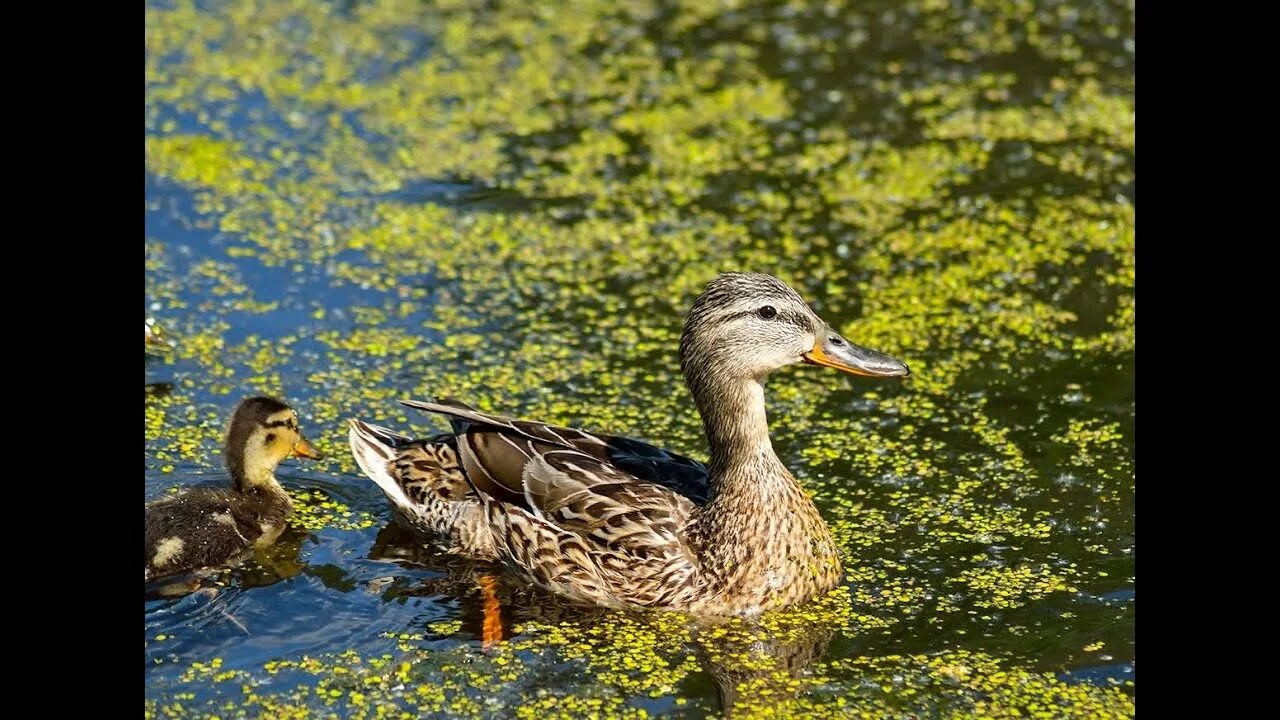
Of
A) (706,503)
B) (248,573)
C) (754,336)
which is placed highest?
(754,336)

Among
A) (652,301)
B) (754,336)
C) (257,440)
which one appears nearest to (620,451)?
(754,336)

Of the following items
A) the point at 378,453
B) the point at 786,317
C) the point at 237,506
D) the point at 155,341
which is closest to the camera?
the point at 786,317

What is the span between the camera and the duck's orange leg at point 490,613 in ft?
20.6

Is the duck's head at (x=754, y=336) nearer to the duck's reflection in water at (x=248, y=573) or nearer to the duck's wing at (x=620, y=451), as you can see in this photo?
the duck's wing at (x=620, y=451)

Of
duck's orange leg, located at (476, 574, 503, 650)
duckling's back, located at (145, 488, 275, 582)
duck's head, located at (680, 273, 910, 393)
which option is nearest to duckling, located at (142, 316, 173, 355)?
duckling's back, located at (145, 488, 275, 582)

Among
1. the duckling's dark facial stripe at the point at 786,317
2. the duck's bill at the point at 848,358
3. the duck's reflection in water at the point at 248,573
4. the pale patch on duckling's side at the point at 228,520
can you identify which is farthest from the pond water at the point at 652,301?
the duckling's dark facial stripe at the point at 786,317

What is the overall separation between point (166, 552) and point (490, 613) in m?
1.22

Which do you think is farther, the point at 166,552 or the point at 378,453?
the point at 378,453

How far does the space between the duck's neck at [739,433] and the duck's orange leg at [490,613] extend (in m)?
0.93

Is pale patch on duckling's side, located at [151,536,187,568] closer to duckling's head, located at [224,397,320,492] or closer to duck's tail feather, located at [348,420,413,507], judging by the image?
duckling's head, located at [224,397,320,492]

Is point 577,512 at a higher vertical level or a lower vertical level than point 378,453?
lower

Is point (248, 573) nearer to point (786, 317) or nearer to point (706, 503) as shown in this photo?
point (706, 503)

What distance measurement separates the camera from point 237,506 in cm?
682

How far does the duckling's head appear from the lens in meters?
7.00
